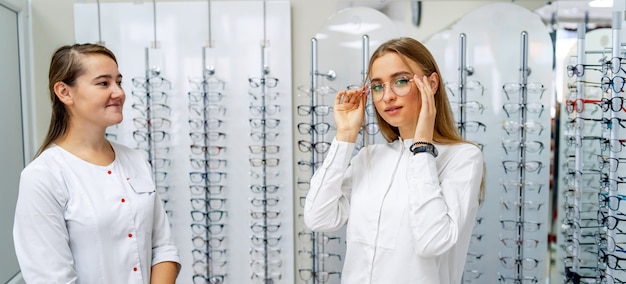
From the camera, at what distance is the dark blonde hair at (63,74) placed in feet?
5.52

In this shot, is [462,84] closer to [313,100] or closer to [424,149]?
[313,100]

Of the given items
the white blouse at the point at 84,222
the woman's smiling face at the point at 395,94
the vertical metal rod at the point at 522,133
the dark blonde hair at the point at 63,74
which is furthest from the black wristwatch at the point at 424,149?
the vertical metal rod at the point at 522,133

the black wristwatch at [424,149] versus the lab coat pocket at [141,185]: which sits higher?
the black wristwatch at [424,149]

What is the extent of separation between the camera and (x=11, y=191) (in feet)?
9.12

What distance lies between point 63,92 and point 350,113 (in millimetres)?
999

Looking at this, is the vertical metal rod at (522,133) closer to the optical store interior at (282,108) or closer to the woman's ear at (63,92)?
the optical store interior at (282,108)

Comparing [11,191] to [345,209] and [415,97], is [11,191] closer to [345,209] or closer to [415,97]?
[345,209]

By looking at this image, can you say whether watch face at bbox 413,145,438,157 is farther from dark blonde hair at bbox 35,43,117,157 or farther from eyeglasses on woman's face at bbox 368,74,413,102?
dark blonde hair at bbox 35,43,117,157

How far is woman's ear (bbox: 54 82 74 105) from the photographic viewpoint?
5.50ft

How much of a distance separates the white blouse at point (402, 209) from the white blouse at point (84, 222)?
596 mm

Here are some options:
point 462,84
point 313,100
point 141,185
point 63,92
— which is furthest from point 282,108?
point 63,92

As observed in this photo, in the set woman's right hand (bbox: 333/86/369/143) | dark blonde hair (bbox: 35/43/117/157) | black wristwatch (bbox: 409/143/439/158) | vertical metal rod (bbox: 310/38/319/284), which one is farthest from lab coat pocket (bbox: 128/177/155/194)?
vertical metal rod (bbox: 310/38/319/284)

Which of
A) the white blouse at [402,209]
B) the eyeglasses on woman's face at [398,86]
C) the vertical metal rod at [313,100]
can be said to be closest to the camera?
the white blouse at [402,209]

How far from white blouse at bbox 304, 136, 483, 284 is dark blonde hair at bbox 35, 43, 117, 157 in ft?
2.93
